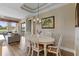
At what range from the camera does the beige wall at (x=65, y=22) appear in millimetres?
2561

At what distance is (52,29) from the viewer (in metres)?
2.70

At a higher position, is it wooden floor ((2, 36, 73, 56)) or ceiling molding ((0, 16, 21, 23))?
ceiling molding ((0, 16, 21, 23))

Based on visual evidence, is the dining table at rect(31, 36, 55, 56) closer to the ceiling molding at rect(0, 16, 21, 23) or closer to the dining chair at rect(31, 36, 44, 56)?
the dining chair at rect(31, 36, 44, 56)

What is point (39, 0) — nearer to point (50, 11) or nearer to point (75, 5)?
point (50, 11)

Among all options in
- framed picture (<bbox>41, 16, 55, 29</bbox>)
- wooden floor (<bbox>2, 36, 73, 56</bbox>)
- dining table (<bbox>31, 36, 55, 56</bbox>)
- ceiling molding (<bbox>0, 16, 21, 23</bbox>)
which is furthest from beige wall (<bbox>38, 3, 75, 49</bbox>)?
ceiling molding (<bbox>0, 16, 21, 23</bbox>)

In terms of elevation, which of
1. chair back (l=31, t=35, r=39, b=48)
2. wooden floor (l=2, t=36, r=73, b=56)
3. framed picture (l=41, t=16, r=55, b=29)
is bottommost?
wooden floor (l=2, t=36, r=73, b=56)

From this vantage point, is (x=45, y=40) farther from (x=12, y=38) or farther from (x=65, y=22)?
(x=12, y=38)

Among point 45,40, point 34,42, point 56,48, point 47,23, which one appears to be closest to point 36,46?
point 34,42

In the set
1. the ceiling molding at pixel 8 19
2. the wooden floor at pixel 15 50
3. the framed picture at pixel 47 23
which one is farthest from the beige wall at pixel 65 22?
the ceiling molding at pixel 8 19

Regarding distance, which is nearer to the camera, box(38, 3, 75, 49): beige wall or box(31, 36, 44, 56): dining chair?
box(38, 3, 75, 49): beige wall

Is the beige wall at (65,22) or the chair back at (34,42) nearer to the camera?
the beige wall at (65,22)

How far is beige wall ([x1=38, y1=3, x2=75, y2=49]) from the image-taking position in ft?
8.40

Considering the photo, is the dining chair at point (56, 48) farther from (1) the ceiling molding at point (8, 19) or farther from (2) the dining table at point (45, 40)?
(1) the ceiling molding at point (8, 19)

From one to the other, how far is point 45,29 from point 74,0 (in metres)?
1.00
